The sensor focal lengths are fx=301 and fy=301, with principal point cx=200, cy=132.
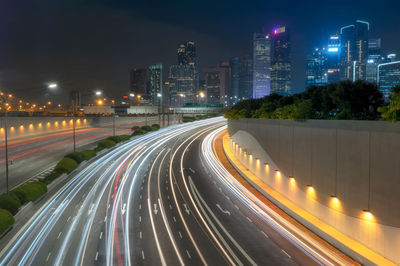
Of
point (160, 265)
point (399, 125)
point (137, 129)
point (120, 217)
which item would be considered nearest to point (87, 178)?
point (120, 217)

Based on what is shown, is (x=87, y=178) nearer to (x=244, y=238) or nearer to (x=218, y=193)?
(x=218, y=193)

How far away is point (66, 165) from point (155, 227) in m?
21.9

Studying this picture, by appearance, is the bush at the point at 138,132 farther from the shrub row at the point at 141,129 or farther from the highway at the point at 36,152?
the highway at the point at 36,152

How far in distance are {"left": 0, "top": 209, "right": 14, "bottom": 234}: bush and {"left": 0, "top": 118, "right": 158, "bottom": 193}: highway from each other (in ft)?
41.0

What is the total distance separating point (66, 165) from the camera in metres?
38.6

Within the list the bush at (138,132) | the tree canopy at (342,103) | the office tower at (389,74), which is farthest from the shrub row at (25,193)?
the office tower at (389,74)

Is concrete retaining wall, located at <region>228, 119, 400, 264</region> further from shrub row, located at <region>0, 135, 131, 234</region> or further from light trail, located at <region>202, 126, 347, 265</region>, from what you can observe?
shrub row, located at <region>0, 135, 131, 234</region>

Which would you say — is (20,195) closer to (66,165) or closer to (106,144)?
(66,165)

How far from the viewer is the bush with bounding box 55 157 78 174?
37622mm

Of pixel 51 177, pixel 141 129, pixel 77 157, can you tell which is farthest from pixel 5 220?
pixel 141 129

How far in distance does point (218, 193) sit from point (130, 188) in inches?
373

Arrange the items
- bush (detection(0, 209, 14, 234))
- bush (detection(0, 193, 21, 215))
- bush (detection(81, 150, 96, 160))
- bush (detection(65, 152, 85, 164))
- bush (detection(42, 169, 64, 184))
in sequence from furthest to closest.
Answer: bush (detection(81, 150, 96, 160))
bush (detection(65, 152, 85, 164))
bush (detection(42, 169, 64, 184))
bush (detection(0, 193, 21, 215))
bush (detection(0, 209, 14, 234))

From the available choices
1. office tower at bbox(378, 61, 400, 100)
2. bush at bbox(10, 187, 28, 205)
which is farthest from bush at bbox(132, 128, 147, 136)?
office tower at bbox(378, 61, 400, 100)

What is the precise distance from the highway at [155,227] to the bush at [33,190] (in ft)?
4.18
